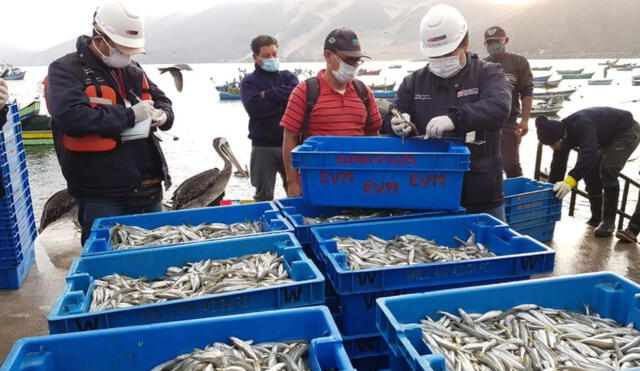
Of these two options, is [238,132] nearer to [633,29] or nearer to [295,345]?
[295,345]

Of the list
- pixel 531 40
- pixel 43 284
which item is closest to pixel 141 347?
pixel 43 284

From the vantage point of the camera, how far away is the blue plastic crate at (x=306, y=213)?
3.52 meters

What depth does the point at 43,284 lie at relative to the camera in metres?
5.60

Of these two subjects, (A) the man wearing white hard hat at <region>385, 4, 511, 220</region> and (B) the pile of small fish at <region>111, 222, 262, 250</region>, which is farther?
(A) the man wearing white hard hat at <region>385, 4, 511, 220</region>

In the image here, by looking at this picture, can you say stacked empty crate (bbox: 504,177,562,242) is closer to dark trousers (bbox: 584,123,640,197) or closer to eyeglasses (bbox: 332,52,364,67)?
dark trousers (bbox: 584,123,640,197)

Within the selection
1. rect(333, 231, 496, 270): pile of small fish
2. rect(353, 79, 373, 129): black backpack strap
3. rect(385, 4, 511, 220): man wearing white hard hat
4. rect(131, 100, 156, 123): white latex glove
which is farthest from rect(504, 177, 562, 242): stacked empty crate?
rect(131, 100, 156, 123): white latex glove

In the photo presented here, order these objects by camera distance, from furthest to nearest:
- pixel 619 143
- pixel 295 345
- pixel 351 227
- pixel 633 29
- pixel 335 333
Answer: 1. pixel 633 29
2. pixel 619 143
3. pixel 351 227
4. pixel 295 345
5. pixel 335 333

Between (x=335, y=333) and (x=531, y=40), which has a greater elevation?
(x=531, y=40)

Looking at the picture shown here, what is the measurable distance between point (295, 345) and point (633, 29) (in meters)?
173

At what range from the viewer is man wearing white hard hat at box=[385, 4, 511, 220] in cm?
365

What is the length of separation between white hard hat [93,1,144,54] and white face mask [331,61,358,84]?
5.57 ft

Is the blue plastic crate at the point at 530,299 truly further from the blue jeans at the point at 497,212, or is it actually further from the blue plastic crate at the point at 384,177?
the blue jeans at the point at 497,212

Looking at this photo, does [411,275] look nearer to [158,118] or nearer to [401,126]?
[401,126]

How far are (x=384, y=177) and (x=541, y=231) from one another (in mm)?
3453
